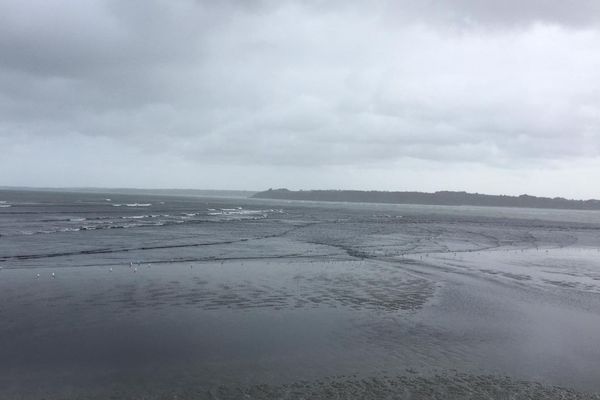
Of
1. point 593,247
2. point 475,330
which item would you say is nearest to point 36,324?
point 475,330

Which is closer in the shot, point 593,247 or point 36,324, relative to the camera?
point 36,324

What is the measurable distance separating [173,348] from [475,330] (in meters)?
9.69

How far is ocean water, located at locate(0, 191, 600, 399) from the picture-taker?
37.4ft

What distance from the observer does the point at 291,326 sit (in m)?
16.2

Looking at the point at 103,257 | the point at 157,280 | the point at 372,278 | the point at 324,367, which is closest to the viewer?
the point at 324,367

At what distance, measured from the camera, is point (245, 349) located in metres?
13.7

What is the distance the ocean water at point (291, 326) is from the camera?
11398 millimetres

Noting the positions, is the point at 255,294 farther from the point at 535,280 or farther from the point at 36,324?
the point at 535,280

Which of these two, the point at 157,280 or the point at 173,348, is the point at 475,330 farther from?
the point at 157,280

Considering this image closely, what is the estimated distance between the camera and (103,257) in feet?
101

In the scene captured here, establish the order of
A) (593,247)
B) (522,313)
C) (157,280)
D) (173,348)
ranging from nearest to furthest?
(173,348), (522,313), (157,280), (593,247)

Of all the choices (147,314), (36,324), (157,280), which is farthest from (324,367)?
(157,280)

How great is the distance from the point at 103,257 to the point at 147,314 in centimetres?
1523

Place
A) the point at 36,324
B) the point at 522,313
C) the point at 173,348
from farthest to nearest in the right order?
1. the point at 522,313
2. the point at 36,324
3. the point at 173,348
